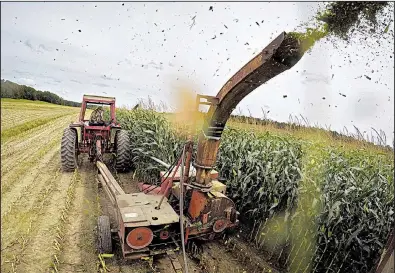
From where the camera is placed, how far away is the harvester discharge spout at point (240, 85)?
2.39 meters

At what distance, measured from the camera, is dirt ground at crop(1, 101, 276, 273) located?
386 cm

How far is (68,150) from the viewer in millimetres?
7750

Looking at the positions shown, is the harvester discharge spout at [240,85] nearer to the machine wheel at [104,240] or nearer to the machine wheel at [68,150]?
the machine wheel at [104,240]

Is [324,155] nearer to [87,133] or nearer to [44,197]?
[44,197]

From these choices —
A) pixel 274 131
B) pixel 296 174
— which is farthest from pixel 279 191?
pixel 274 131

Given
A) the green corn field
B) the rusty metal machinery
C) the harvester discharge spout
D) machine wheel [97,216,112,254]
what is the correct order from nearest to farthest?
the harvester discharge spout
the rusty metal machinery
the green corn field
machine wheel [97,216,112,254]

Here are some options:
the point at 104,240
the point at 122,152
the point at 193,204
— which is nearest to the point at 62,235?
the point at 104,240

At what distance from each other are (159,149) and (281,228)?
3.60m

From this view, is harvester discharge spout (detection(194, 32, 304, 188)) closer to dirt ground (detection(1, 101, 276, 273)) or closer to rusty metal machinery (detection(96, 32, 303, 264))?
rusty metal machinery (detection(96, 32, 303, 264))

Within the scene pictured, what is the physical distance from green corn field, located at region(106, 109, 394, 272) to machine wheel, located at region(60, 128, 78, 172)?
4190mm

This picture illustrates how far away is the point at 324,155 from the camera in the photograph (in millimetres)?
4434

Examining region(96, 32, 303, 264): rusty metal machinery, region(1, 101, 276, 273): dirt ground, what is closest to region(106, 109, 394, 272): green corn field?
region(1, 101, 276, 273): dirt ground

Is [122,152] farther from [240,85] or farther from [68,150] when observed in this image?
[240,85]

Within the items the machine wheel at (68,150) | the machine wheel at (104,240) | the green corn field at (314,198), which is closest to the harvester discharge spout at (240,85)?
the green corn field at (314,198)
